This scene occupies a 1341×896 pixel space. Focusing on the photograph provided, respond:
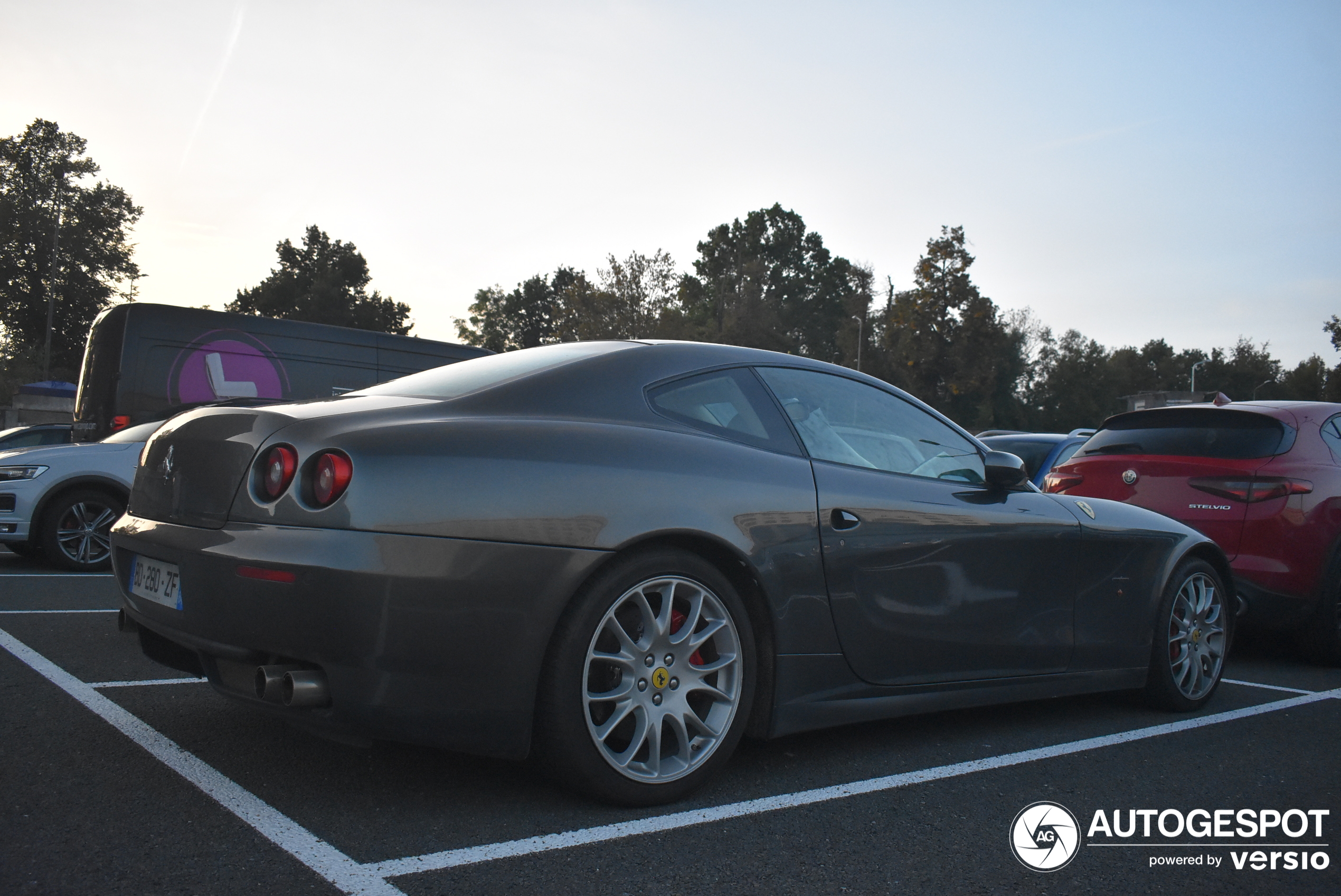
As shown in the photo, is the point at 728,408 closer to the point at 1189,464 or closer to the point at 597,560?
the point at 597,560

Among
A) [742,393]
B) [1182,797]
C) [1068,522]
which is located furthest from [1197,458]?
[742,393]

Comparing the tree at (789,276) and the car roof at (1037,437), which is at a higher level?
the tree at (789,276)

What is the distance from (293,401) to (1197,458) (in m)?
4.88

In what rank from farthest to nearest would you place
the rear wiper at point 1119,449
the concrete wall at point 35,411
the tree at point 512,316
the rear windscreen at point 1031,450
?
1. the tree at point 512,316
2. the concrete wall at point 35,411
3. the rear windscreen at point 1031,450
4. the rear wiper at point 1119,449

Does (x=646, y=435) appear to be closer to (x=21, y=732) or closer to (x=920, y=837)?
(x=920, y=837)

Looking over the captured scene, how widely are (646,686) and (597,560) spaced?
410 mm

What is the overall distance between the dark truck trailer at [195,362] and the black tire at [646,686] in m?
8.34

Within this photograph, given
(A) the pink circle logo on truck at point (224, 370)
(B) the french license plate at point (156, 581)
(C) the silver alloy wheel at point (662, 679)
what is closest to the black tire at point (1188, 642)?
(C) the silver alloy wheel at point (662, 679)

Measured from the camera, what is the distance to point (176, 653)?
2.95 m

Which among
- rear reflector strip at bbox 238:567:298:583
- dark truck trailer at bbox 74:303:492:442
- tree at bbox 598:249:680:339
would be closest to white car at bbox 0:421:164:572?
dark truck trailer at bbox 74:303:492:442

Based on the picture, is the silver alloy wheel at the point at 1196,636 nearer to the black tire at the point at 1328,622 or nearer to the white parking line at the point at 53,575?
the black tire at the point at 1328,622

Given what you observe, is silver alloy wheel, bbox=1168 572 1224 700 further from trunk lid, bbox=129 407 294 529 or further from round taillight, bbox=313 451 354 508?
trunk lid, bbox=129 407 294 529

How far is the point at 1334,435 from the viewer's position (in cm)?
594

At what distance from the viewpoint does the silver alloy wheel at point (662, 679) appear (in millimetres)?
2838
